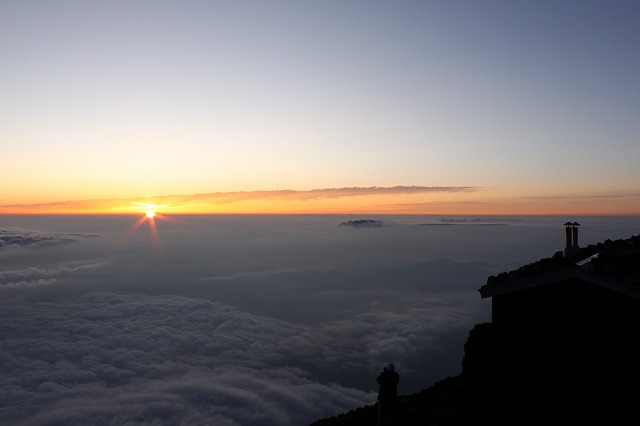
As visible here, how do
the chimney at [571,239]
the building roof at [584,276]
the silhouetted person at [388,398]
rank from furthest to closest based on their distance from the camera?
1. the chimney at [571,239]
2. the silhouetted person at [388,398]
3. the building roof at [584,276]

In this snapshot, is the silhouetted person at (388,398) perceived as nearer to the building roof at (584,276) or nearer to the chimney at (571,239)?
the building roof at (584,276)

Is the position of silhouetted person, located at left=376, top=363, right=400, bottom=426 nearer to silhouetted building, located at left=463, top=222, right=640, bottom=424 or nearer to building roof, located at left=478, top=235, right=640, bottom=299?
silhouetted building, located at left=463, top=222, right=640, bottom=424

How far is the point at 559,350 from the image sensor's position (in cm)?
1091

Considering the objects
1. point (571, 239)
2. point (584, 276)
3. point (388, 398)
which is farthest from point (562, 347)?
point (571, 239)

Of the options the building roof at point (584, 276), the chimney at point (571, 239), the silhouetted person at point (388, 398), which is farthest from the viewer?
the chimney at point (571, 239)

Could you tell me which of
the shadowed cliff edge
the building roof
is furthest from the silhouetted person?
the building roof

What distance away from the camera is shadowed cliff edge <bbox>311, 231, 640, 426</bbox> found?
1009cm

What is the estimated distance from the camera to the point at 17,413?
2116 inches

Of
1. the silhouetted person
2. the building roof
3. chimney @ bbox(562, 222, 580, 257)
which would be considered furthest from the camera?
chimney @ bbox(562, 222, 580, 257)

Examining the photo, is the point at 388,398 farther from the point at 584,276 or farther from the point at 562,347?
the point at 584,276

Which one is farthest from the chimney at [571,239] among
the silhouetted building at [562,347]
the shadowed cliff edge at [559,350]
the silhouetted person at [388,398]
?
the silhouetted person at [388,398]

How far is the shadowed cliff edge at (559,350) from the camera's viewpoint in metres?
10.1

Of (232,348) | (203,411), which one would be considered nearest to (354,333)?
(232,348)

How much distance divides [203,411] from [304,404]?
1566 cm
